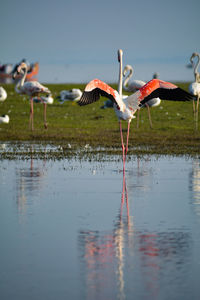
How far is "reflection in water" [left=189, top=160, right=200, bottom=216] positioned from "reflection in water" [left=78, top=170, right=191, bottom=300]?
151 centimetres

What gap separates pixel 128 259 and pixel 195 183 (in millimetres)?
5058

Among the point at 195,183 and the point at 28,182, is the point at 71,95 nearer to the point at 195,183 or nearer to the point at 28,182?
the point at 28,182

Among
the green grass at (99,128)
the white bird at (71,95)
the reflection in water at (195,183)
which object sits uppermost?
the white bird at (71,95)

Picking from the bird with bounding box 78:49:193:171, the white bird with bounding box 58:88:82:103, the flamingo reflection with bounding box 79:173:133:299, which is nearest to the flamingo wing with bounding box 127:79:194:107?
the bird with bounding box 78:49:193:171

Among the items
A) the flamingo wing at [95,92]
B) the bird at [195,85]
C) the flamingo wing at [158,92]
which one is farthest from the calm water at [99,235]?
the bird at [195,85]

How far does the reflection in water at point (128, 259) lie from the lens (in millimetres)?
5348

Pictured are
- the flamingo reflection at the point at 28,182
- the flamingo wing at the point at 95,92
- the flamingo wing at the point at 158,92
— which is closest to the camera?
the flamingo reflection at the point at 28,182

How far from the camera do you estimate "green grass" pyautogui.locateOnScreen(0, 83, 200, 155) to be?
1880 centimetres

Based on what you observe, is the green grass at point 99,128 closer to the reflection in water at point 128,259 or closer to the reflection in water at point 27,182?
the reflection in water at point 27,182

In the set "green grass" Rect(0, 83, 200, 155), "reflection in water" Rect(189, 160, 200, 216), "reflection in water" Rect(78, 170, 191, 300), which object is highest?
"green grass" Rect(0, 83, 200, 155)

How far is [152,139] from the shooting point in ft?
66.6

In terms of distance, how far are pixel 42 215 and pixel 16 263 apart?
218cm

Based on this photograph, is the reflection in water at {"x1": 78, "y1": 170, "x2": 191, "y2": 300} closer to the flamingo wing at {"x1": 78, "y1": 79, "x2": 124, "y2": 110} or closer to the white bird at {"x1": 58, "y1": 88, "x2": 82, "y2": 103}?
the flamingo wing at {"x1": 78, "y1": 79, "x2": 124, "y2": 110}

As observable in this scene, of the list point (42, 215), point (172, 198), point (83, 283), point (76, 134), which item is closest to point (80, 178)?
point (172, 198)
